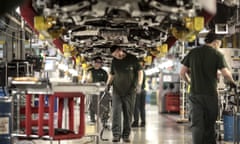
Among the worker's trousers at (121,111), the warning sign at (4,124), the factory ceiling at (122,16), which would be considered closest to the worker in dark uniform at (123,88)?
the worker's trousers at (121,111)

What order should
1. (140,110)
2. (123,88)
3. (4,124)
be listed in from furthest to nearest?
(140,110) < (123,88) < (4,124)

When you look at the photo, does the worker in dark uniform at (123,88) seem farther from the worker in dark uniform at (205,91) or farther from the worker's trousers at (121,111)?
the worker in dark uniform at (205,91)

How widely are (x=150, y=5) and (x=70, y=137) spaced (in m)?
1.61

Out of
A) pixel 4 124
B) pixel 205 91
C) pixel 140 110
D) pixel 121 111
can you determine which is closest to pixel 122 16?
pixel 205 91

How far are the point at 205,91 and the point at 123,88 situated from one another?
1.87m

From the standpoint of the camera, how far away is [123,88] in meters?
6.23

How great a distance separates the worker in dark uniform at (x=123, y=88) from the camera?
20.4 feet

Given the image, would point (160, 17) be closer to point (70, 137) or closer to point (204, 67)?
point (204, 67)

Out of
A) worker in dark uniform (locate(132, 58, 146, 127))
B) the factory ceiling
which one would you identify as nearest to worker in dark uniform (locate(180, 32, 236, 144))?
the factory ceiling

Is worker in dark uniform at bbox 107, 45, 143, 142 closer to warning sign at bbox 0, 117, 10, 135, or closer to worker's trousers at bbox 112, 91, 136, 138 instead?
worker's trousers at bbox 112, 91, 136, 138

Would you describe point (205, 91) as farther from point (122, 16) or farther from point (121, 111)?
point (121, 111)

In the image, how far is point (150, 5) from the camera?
3920 mm

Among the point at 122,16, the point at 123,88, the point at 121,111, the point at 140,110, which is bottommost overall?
the point at 140,110

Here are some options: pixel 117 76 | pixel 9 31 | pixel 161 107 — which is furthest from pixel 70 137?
pixel 161 107
